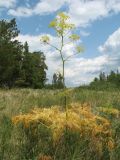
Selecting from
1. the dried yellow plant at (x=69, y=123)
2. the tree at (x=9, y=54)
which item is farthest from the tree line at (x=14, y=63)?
the dried yellow plant at (x=69, y=123)

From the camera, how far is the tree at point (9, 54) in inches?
2484

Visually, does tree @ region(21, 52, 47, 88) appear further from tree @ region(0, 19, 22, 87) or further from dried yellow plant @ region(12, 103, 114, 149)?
dried yellow plant @ region(12, 103, 114, 149)

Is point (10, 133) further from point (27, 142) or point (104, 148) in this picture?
point (104, 148)

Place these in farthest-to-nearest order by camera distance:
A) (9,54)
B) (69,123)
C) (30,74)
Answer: (30,74)
(9,54)
(69,123)

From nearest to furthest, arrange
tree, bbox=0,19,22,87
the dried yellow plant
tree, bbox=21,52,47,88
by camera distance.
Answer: the dried yellow plant → tree, bbox=0,19,22,87 → tree, bbox=21,52,47,88

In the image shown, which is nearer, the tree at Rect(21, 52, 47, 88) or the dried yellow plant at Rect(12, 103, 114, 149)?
the dried yellow plant at Rect(12, 103, 114, 149)

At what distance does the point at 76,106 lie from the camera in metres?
7.01

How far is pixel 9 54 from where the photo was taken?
206ft

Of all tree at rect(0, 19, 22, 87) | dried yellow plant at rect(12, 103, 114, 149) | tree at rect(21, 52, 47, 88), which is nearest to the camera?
dried yellow plant at rect(12, 103, 114, 149)

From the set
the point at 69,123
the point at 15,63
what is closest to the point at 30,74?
the point at 15,63

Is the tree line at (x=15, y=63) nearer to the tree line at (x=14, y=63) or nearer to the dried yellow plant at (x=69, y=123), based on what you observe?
the tree line at (x=14, y=63)

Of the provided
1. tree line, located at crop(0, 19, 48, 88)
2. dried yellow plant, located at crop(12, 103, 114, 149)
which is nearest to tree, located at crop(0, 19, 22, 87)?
tree line, located at crop(0, 19, 48, 88)

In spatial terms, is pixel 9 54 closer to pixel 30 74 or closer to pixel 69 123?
pixel 30 74

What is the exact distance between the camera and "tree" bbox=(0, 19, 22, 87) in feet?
207
